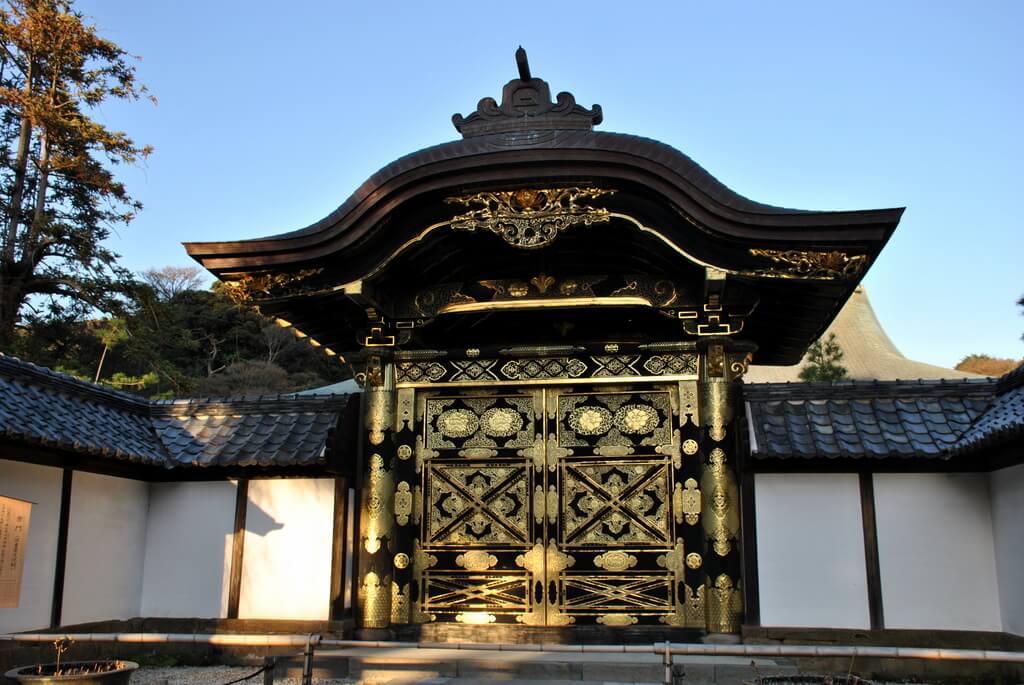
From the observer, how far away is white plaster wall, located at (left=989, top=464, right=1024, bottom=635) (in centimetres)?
788

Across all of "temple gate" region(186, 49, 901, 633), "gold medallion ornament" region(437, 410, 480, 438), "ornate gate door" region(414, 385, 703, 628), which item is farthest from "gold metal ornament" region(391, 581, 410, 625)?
"gold medallion ornament" region(437, 410, 480, 438)

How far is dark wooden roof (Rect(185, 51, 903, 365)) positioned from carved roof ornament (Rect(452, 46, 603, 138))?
0.05ft

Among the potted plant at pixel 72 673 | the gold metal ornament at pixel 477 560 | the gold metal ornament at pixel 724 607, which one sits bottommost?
the potted plant at pixel 72 673

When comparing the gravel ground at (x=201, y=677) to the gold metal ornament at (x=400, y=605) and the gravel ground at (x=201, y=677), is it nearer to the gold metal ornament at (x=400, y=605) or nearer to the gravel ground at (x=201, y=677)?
the gravel ground at (x=201, y=677)

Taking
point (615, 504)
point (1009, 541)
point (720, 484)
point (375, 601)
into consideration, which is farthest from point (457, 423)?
point (1009, 541)

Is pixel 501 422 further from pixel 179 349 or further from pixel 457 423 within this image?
pixel 179 349

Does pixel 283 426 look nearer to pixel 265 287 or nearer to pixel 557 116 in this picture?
pixel 265 287

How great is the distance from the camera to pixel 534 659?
7895mm

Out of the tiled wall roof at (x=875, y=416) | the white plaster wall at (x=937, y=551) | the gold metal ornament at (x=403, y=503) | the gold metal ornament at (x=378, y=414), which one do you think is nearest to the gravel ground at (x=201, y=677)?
the gold metal ornament at (x=403, y=503)

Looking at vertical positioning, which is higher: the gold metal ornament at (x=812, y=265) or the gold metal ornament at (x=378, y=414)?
the gold metal ornament at (x=812, y=265)

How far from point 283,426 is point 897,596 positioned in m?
6.92

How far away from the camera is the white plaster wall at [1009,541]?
7879 mm

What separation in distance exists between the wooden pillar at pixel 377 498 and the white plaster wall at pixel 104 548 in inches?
106

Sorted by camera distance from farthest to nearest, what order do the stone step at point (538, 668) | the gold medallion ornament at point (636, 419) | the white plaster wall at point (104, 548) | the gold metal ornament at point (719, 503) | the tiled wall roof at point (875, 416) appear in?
the gold medallion ornament at point (636, 419) < the white plaster wall at point (104, 548) < the gold metal ornament at point (719, 503) < the tiled wall roof at point (875, 416) < the stone step at point (538, 668)
